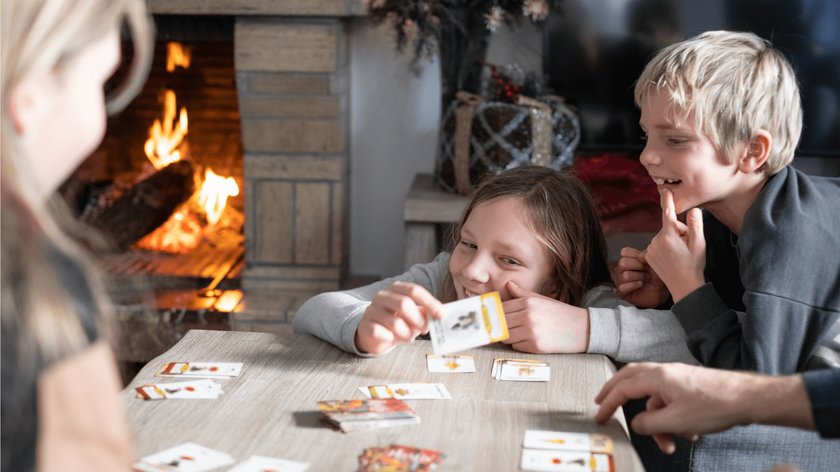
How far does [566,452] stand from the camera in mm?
1140

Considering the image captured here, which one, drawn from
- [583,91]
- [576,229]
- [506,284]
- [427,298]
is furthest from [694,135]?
[583,91]

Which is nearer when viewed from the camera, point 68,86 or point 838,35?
point 68,86

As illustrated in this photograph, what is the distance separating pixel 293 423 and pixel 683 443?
2.52 feet

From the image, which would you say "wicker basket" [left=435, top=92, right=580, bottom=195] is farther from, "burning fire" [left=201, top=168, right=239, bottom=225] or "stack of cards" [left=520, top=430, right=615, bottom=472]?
"stack of cards" [left=520, top=430, right=615, bottom=472]

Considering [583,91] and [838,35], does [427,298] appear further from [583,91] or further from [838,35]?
[838,35]

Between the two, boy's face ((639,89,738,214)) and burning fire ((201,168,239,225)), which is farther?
burning fire ((201,168,239,225))

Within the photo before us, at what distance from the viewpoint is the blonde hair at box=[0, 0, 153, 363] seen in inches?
29.5

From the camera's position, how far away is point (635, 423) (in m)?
1.27

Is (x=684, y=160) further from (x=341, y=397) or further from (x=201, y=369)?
(x=201, y=369)

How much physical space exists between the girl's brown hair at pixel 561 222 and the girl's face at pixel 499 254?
0.07ft

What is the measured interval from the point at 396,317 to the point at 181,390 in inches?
12.5

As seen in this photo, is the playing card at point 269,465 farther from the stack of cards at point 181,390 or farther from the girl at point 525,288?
the girl at point 525,288

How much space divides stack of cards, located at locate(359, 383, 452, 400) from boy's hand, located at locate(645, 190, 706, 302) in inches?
20.5

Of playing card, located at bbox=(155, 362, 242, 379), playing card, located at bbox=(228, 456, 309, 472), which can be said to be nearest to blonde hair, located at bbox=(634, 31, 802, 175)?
playing card, located at bbox=(155, 362, 242, 379)
